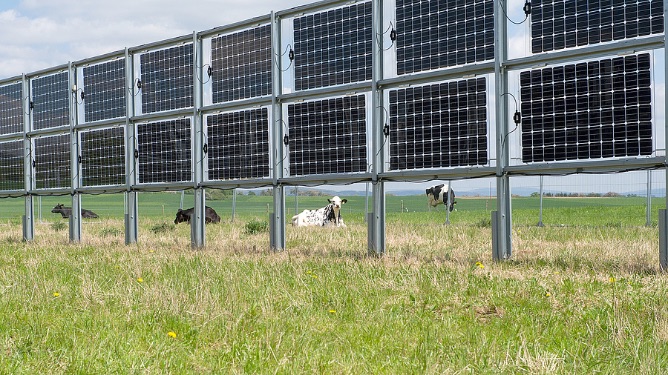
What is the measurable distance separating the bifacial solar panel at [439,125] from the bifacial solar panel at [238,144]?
3.03 metres

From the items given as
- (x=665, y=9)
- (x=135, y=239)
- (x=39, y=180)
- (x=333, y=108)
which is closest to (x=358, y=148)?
(x=333, y=108)

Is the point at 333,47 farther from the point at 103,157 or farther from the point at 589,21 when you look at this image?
the point at 103,157

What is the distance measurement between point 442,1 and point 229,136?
17.6ft

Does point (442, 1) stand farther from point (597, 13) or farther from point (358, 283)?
point (358, 283)

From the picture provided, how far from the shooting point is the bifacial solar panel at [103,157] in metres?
17.8

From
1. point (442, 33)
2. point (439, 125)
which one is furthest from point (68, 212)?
point (442, 33)

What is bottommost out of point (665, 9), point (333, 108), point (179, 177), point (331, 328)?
point (331, 328)

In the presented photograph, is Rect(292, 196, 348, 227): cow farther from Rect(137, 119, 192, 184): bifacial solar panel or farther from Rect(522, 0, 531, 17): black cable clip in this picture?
Rect(522, 0, 531, 17): black cable clip

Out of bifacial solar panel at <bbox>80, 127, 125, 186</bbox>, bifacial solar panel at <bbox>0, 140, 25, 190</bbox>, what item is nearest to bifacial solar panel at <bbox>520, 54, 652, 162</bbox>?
bifacial solar panel at <bbox>80, 127, 125, 186</bbox>

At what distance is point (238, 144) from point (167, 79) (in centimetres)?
274

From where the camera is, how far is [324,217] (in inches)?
1006

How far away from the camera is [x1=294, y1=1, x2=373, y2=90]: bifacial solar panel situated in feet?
43.1

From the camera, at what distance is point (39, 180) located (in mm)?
19984

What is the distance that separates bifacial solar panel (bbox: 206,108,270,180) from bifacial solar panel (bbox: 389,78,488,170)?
3.03 metres
